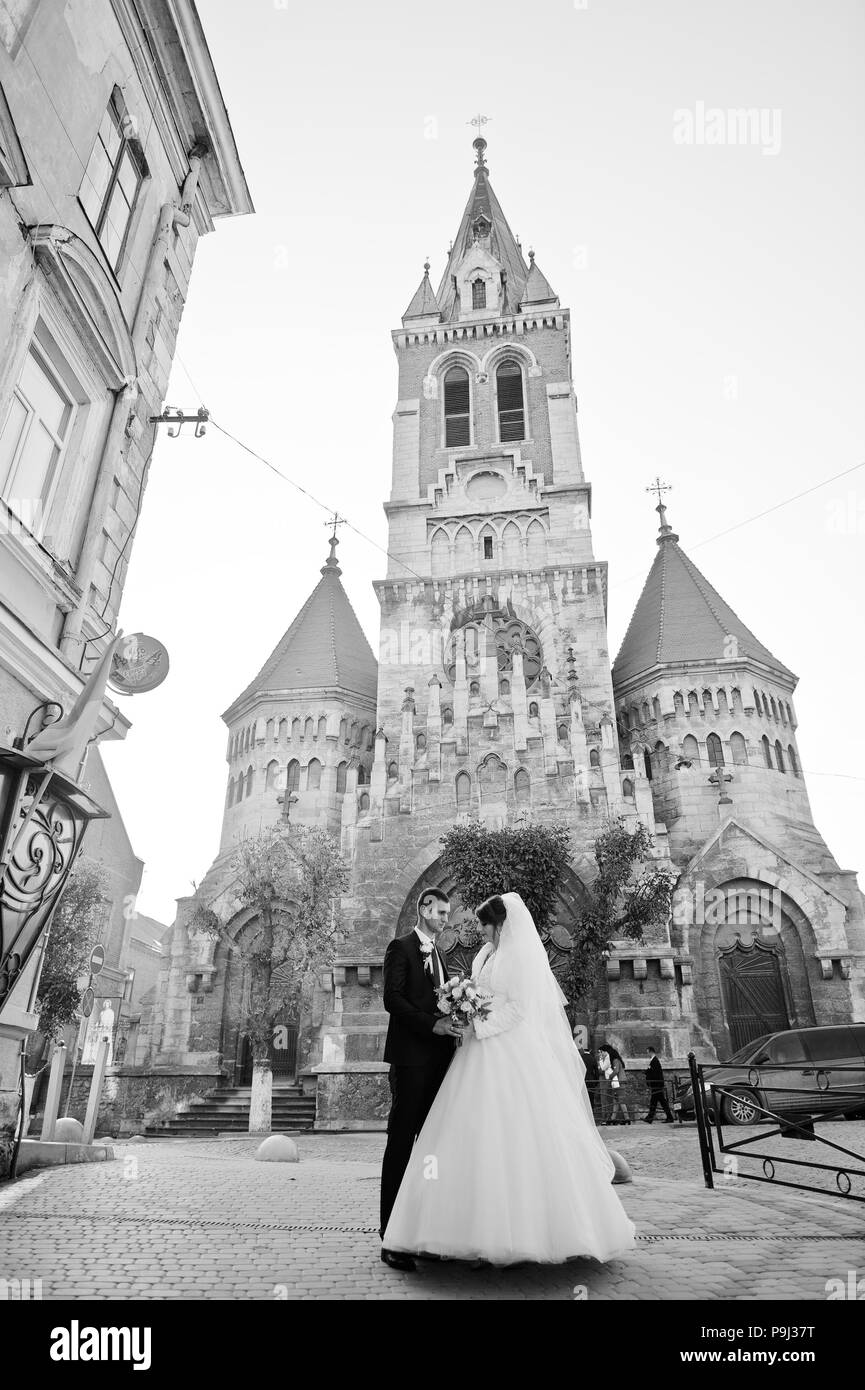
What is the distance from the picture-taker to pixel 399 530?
34.7 m

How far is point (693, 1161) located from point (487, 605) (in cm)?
2312

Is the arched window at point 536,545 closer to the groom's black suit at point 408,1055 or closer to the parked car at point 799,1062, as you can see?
the parked car at point 799,1062

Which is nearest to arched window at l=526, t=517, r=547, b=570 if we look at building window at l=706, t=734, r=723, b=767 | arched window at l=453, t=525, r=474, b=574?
arched window at l=453, t=525, r=474, b=574

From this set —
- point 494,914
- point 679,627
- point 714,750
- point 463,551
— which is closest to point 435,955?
point 494,914

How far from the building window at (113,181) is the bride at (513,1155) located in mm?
7841

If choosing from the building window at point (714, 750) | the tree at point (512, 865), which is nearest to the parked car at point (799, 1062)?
the tree at point (512, 865)

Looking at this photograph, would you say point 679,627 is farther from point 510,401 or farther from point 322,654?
point 322,654

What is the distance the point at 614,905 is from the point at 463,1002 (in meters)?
18.3

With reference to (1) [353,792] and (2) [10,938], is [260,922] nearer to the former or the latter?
(1) [353,792]

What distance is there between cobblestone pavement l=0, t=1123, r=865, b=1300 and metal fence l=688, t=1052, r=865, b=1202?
259 millimetres

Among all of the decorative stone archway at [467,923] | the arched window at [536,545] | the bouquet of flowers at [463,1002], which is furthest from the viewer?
the arched window at [536,545]

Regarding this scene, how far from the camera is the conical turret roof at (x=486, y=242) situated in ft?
144

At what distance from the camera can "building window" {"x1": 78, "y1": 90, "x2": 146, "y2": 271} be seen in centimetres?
794

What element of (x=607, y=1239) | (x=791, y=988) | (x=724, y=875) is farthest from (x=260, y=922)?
(x=607, y=1239)
